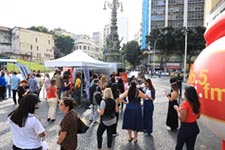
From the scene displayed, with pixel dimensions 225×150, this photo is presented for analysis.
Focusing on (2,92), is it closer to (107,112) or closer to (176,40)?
(107,112)

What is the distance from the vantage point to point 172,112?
26.1 feet

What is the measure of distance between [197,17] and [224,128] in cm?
7366

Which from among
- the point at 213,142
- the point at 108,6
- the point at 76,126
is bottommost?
the point at 213,142

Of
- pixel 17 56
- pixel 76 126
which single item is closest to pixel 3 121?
pixel 76 126

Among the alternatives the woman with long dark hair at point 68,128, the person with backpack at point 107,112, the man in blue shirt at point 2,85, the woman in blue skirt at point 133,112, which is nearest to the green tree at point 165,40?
the man in blue shirt at point 2,85

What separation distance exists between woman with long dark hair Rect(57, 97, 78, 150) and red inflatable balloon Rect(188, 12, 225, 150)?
2.10 m

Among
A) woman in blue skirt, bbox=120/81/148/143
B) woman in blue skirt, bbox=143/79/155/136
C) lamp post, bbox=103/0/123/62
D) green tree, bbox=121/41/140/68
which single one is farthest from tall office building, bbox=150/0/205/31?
woman in blue skirt, bbox=120/81/148/143

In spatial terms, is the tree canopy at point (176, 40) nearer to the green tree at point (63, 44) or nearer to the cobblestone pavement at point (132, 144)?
the green tree at point (63, 44)

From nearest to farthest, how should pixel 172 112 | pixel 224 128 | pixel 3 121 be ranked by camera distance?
pixel 224 128 → pixel 172 112 → pixel 3 121

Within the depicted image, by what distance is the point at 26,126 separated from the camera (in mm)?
3266

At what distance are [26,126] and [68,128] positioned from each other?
706mm

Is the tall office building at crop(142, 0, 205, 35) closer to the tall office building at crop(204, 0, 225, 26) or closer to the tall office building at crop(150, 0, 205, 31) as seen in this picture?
the tall office building at crop(150, 0, 205, 31)

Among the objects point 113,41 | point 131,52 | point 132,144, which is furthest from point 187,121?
point 131,52

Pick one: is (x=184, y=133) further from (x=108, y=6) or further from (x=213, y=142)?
(x=108, y=6)
